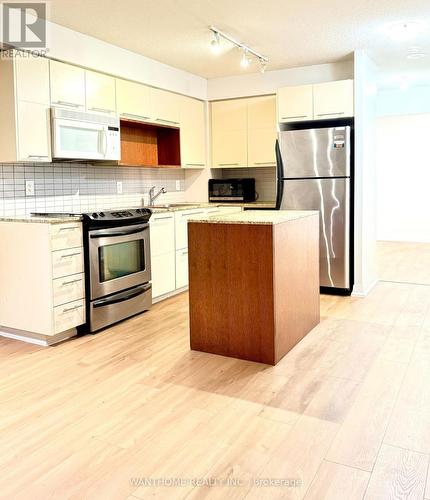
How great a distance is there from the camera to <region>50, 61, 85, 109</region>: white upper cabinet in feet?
12.1

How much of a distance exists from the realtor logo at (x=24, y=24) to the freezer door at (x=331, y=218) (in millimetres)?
2674

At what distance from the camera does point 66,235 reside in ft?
11.3

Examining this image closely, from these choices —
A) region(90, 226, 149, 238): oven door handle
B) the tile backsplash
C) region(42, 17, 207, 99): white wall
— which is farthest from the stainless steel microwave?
region(90, 226, 149, 238): oven door handle

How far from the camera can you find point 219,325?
3158mm

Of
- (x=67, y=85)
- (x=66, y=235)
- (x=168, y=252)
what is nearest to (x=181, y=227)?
(x=168, y=252)

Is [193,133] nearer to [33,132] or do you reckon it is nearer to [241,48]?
[241,48]

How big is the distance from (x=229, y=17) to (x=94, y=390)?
285cm

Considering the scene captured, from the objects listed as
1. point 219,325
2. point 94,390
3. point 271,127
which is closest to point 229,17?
point 271,127

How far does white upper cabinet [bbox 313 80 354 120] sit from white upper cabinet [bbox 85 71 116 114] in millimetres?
2027

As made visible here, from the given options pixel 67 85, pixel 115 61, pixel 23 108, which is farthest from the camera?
pixel 115 61

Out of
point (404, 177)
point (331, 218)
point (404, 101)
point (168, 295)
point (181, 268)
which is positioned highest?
point (404, 101)

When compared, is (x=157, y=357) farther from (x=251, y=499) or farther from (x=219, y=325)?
(x=251, y=499)

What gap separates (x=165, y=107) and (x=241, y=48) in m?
1.05

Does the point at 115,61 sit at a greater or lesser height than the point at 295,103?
greater
